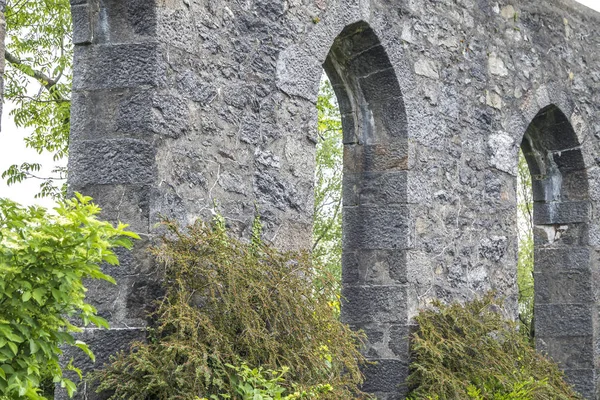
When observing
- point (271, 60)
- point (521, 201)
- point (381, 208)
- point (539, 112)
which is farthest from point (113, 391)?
point (521, 201)

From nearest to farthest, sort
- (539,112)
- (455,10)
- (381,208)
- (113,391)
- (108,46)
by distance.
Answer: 1. (113,391)
2. (108,46)
3. (381,208)
4. (455,10)
5. (539,112)

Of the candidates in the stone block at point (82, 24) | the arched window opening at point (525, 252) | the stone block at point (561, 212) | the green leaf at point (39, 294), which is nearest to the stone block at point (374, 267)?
the stone block at point (82, 24)

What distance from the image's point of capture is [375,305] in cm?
561

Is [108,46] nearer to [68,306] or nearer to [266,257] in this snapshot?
[266,257]

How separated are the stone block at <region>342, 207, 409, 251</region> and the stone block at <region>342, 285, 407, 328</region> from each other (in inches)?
10.8

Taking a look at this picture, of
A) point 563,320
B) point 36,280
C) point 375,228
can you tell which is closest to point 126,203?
point 36,280

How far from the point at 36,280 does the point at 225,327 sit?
1.33m

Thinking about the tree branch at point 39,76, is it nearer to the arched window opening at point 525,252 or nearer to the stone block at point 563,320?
the stone block at point 563,320

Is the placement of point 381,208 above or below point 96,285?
above

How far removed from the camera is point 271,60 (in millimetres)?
4734

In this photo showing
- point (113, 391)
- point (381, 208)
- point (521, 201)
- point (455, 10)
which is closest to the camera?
point (113, 391)

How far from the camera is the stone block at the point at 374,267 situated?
561cm

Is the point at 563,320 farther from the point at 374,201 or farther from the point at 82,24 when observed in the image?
the point at 82,24

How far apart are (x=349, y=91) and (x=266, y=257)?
1985mm
